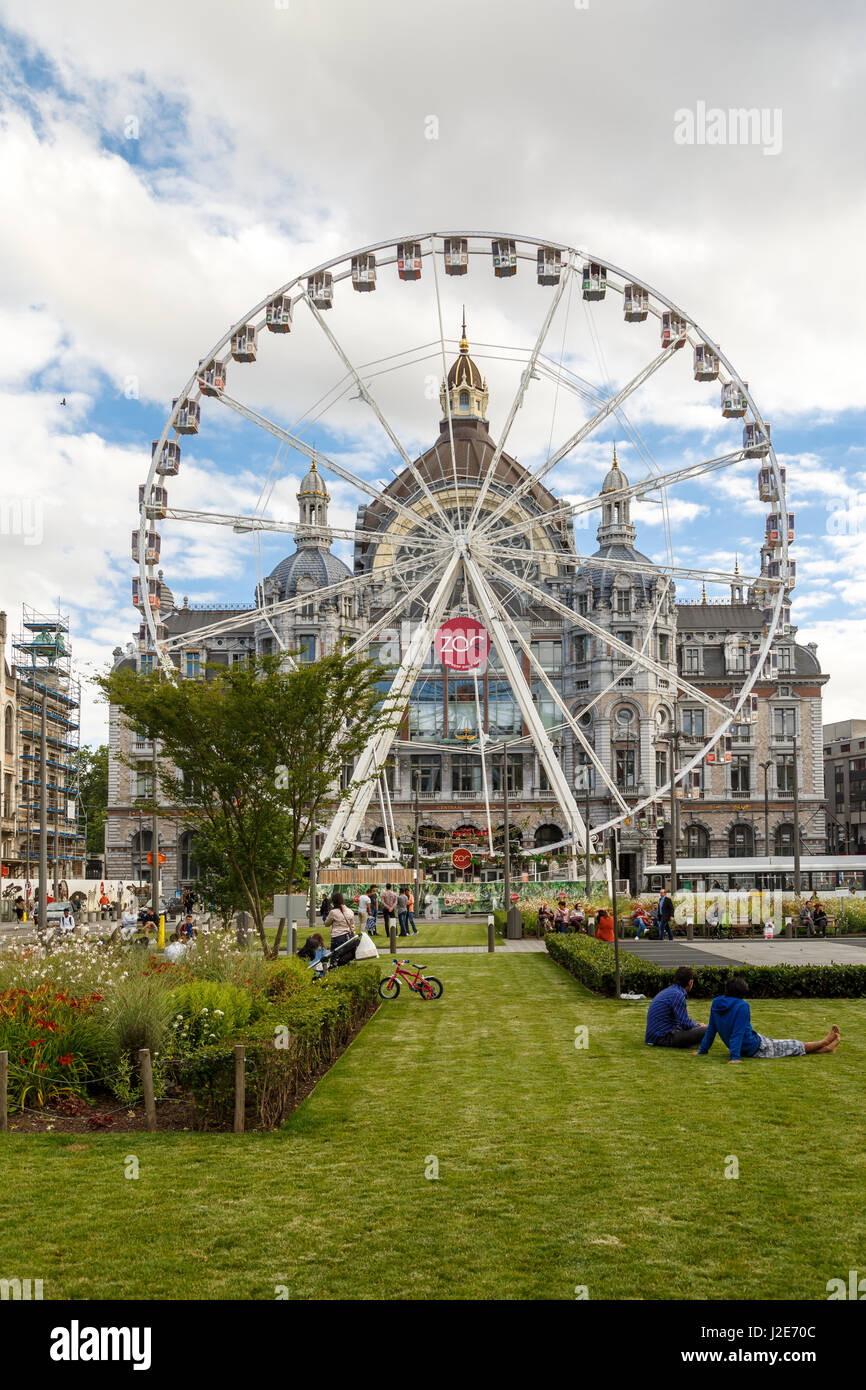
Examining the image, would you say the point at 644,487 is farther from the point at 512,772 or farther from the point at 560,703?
the point at 512,772

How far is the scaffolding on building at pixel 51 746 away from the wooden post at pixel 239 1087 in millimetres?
69201

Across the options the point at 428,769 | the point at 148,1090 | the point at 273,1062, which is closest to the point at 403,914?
the point at 273,1062

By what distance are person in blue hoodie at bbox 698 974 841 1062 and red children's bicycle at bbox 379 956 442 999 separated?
8309mm

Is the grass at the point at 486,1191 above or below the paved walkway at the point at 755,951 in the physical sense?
above

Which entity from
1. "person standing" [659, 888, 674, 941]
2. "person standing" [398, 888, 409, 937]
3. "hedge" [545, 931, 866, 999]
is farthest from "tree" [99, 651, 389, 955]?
"person standing" [398, 888, 409, 937]

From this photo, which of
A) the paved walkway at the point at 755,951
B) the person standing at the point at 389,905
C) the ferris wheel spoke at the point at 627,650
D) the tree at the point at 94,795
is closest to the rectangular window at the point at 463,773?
the tree at the point at 94,795

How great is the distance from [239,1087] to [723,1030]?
23.5 feet

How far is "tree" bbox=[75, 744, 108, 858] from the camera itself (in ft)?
383

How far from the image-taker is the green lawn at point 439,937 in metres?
39.9

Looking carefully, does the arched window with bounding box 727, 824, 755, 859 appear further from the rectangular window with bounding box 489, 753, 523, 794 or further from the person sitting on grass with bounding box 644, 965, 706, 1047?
the person sitting on grass with bounding box 644, 965, 706, 1047

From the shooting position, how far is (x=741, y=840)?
97.4 metres

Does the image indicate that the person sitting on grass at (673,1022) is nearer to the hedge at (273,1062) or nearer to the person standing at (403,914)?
the hedge at (273,1062)

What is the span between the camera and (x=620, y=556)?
311 feet
